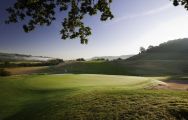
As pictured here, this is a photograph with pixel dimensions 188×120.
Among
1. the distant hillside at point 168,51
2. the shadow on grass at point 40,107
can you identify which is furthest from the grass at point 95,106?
the distant hillside at point 168,51

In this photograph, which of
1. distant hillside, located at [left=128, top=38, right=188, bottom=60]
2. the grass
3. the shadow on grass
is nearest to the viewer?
the grass

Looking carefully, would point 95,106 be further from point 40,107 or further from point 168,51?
point 168,51

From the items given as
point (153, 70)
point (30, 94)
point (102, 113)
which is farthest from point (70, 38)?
point (153, 70)

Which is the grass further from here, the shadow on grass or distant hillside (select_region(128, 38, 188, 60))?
distant hillside (select_region(128, 38, 188, 60))

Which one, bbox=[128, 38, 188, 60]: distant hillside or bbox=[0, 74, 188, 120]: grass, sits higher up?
bbox=[128, 38, 188, 60]: distant hillside

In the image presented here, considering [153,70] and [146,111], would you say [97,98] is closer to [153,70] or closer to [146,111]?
[146,111]

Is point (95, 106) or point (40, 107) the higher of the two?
point (95, 106)

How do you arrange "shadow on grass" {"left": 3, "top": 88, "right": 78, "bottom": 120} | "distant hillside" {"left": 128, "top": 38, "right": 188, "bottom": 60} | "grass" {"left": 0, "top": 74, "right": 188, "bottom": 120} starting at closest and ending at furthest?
"grass" {"left": 0, "top": 74, "right": 188, "bottom": 120}
"shadow on grass" {"left": 3, "top": 88, "right": 78, "bottom": 120}
"distant hillside" {"left": 128, "top": 38, "right": 188, "bottom": 60}

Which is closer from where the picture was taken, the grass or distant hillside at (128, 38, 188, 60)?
Result: the grass

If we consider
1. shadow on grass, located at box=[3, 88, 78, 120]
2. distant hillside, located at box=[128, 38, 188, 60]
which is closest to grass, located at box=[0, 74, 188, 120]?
shadow on grass, located at box=[3, 88, 78, 120]

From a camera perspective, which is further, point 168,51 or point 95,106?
point 168,51

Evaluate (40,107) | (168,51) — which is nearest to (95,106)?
(40,107)

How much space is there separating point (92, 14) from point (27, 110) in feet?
37.2

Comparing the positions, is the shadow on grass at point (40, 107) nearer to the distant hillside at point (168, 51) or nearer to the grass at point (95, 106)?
the grass at point (95, 106)
